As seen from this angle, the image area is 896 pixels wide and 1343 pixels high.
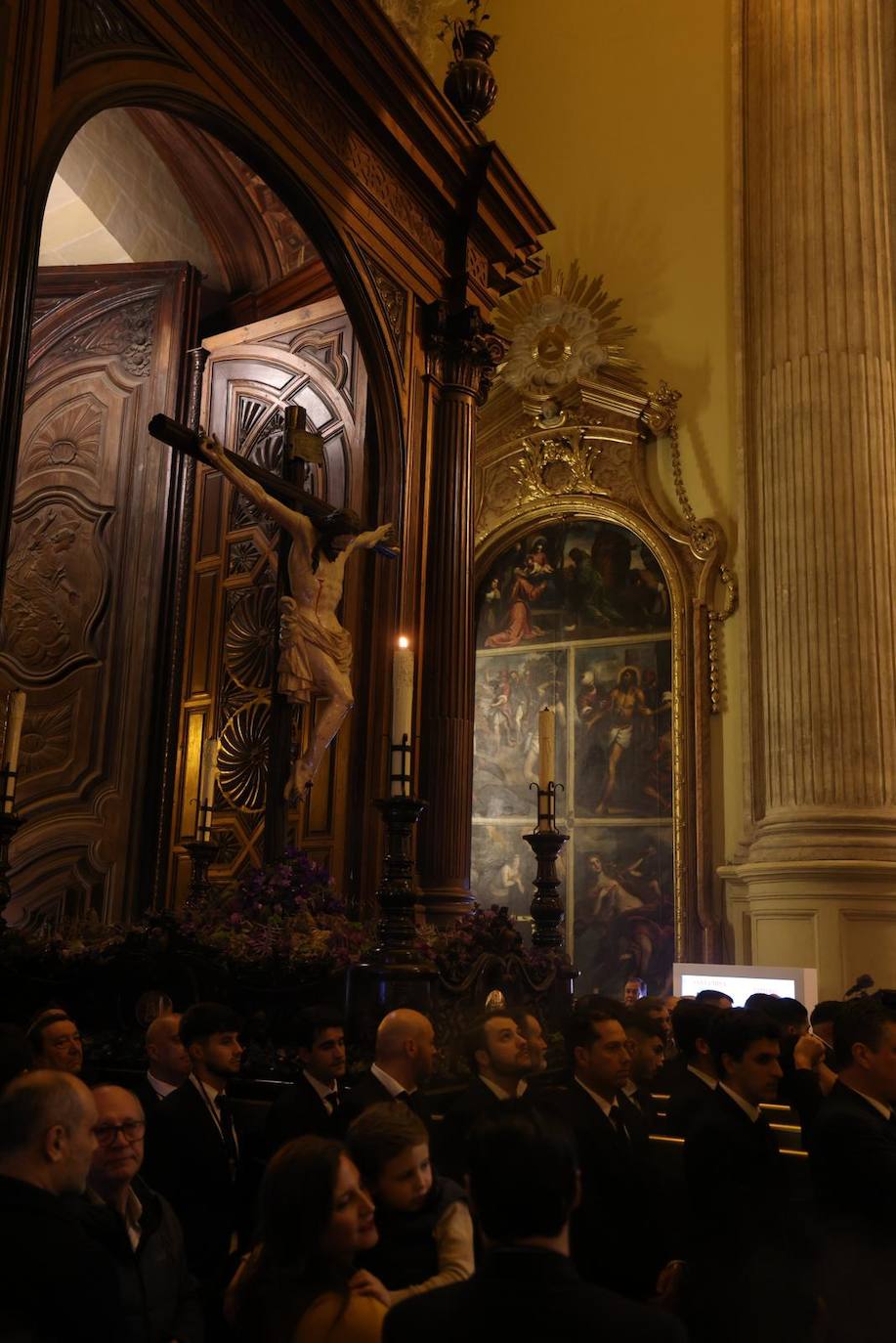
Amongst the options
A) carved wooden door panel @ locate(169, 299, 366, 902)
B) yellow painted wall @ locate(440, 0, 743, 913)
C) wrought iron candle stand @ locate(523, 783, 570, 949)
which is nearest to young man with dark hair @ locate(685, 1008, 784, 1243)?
wrought iron candle stand @ locate(523, 783, 570, 949)

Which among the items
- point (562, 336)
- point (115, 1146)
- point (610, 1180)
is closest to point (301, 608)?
point (610, 1180)

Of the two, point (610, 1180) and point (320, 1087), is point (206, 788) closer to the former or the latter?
point (320, 1087)

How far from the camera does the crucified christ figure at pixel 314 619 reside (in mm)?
6785

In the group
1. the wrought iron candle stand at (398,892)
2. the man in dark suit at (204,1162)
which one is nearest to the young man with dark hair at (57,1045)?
the man in dark suit at (204,1162)

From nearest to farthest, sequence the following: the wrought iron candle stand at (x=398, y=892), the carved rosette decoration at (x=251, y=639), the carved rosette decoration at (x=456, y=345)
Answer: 1. the wrought iron candle stand at (x=398, y=892)
2. the carved rosette decoration at (x=456, y=345)
3. the carved rosette decoration at (x=251, y=639)

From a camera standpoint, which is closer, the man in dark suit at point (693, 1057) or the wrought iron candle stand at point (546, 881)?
the man in dark suit at point (693, 1057)

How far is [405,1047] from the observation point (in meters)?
3.73

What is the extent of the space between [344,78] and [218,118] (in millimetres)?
1176

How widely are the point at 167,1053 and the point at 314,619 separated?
10.2 feet

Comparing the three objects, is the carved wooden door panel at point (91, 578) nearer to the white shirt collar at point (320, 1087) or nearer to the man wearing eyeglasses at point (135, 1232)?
the white shirt collar at point (320, 1087)

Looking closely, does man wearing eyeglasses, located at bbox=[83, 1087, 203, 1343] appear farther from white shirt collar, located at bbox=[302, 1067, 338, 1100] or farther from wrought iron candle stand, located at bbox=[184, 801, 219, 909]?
wrought iron candle stand, located at bbox=[184, 801, 219, 909]

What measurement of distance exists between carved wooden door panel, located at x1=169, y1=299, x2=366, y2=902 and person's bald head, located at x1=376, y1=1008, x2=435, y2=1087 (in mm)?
3864

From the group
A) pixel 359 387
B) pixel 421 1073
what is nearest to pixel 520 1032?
pixel 421 1073

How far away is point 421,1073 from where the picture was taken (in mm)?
3811
